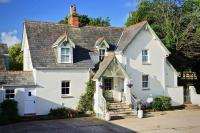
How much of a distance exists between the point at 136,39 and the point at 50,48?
9406 mm

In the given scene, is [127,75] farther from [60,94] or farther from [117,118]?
[60,94]

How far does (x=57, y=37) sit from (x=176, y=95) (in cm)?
1507

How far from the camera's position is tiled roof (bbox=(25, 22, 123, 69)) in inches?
1153

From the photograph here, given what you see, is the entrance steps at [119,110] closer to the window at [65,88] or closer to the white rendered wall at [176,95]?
the window at [65,88]

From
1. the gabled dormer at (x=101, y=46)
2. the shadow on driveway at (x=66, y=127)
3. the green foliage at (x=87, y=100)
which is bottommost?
the shadow on driveway at (x=66, y=127)

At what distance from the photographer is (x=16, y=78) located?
2778cm

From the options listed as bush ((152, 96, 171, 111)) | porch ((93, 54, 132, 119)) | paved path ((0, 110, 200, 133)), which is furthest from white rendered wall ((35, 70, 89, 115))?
bush ((152, 96, 171, 111))

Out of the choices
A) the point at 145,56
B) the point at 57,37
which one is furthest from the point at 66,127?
the point at 145,56

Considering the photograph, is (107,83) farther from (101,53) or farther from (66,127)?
(66,127)

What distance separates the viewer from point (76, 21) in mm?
34719

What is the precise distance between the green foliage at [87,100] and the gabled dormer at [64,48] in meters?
3.36

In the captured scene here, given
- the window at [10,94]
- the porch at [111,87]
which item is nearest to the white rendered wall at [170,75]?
the porch at [111,87]

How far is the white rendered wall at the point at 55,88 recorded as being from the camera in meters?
28.2

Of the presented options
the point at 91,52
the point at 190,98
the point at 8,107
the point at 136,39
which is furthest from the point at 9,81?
the point at 190,98
